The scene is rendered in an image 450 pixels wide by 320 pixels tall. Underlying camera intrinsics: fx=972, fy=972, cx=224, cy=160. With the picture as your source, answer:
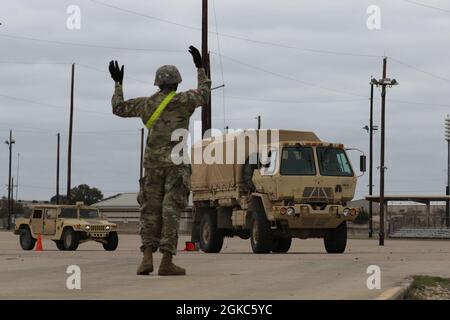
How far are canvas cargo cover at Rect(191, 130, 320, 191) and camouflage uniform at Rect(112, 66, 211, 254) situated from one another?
12.8 m

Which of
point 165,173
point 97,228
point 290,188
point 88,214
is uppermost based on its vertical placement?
point 165,173

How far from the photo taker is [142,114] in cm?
1091

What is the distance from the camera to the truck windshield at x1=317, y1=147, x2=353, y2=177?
23.2m

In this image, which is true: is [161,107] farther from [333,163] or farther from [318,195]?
[333,163]

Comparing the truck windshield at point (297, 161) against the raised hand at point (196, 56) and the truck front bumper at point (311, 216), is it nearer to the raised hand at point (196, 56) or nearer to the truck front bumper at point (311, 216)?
the truck front bumper at point (311, 216)

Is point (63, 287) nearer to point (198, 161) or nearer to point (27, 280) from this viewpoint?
point (27, 280)

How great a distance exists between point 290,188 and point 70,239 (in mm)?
9244

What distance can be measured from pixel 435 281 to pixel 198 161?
16.4 meters

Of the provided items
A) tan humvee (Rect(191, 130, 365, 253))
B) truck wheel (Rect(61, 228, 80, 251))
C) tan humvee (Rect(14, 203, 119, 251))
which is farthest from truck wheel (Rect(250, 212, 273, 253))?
truck wheel (Rect(61, 228, 80, 251))

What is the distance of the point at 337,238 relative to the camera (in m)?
23.9

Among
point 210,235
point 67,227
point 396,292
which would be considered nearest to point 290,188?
point 210,235

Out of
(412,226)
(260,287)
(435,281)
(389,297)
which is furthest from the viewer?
(412,226)

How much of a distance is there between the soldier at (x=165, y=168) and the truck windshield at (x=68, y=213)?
20186 mm

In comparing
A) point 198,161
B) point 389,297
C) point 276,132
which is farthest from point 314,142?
point 389,297
